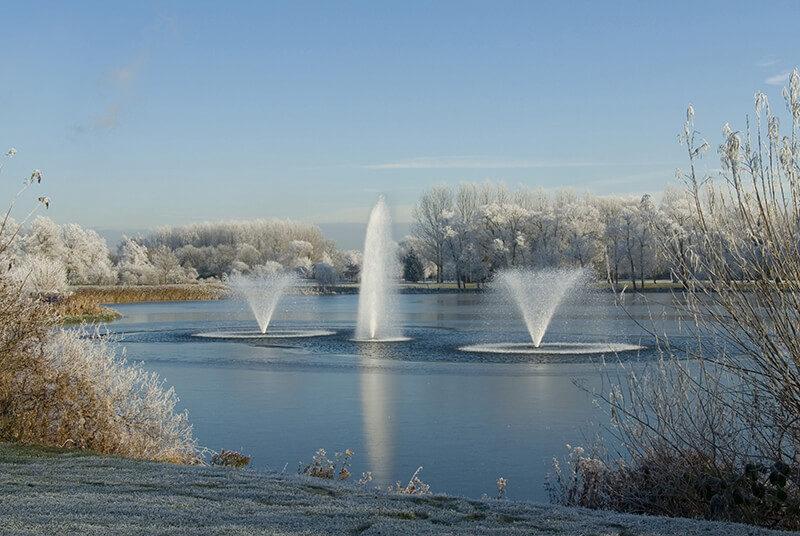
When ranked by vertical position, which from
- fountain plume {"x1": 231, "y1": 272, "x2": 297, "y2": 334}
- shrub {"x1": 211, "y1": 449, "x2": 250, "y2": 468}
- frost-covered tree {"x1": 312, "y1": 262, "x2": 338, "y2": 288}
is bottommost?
shrub {"x1": 211, "y1": 449, "x2": 250, "y2": 468}

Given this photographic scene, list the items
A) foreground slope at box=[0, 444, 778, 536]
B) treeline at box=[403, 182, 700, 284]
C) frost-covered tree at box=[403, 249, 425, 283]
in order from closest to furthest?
foreground slope at box=[0, 444, 778, 536] < treeline at box=[403, 182, 700, 284] < frost-covered tree at box=[403, 249, 425, 283]

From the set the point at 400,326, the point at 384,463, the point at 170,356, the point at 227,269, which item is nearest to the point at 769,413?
the point at 384,463

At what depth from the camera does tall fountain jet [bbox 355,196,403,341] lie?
97.7 ft

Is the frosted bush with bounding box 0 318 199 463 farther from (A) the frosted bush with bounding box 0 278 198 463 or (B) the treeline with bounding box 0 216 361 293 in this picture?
(B) the treeline with bounding box 0 216 361 293

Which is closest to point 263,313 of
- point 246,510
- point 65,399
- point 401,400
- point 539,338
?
point 539,338

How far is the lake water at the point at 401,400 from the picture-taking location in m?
10.7

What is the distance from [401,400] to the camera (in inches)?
598

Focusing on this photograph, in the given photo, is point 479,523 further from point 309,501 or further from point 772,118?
point 772,118

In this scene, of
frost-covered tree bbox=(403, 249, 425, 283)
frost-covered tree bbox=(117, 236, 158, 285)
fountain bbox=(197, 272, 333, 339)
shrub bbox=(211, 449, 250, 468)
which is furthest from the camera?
frost-covered tree bbox=(403, 249, 425, 283)

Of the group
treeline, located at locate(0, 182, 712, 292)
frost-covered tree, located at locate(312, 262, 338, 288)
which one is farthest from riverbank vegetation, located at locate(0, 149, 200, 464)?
frost-covered tree, located at locate(312, 262, 338, 288)

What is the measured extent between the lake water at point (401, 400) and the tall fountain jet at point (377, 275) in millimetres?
1018

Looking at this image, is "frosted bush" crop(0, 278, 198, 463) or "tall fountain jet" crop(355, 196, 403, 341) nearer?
"frosted bush" crop(0, 278, 198, 463)

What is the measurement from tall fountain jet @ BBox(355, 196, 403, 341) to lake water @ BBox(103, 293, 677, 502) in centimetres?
102

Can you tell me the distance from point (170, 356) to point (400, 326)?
38.4 feet
